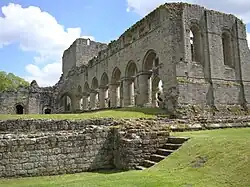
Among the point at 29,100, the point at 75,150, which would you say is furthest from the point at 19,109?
the point at 75,150

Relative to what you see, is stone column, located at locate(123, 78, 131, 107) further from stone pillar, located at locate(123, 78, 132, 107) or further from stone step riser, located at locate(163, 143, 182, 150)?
stone step riser, located at locate(163, 143, 182, 150)

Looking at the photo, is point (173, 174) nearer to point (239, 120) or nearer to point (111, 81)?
point (239, 120)

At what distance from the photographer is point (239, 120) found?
55.5ft

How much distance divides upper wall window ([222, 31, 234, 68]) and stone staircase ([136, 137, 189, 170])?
14301 mm

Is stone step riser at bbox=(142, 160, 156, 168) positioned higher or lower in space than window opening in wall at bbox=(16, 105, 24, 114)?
lower

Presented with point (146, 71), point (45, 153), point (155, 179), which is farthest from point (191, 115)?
point (155, 179)

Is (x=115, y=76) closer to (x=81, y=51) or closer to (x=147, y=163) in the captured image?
(x=81, y=51)

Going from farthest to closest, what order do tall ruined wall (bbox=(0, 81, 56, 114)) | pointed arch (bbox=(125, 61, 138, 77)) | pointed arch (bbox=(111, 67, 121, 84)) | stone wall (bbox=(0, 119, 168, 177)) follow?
tall ruined wall (bbox=(0, 81, 56, 114))
pointed arch (bbox=(111, 67, 121, 84))
pointed arch (bbox=(125, 61, 138, 77))
stone wall (bbox=(0, 119, 168, 177))

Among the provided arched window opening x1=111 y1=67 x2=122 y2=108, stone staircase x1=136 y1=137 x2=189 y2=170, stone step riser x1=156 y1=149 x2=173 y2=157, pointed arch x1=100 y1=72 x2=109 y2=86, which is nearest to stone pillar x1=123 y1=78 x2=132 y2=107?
arched window opening x1=111 y1=67 x2=122 y2=108

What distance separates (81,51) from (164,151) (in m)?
32.4

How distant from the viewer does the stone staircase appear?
9285 mm

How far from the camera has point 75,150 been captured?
10352 mm

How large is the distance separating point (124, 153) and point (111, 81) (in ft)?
62.7

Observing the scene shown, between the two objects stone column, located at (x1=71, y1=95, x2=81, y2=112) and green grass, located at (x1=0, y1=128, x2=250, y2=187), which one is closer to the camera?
green grass, located at (x1=0, y1=128, x2=250, y2=187)
